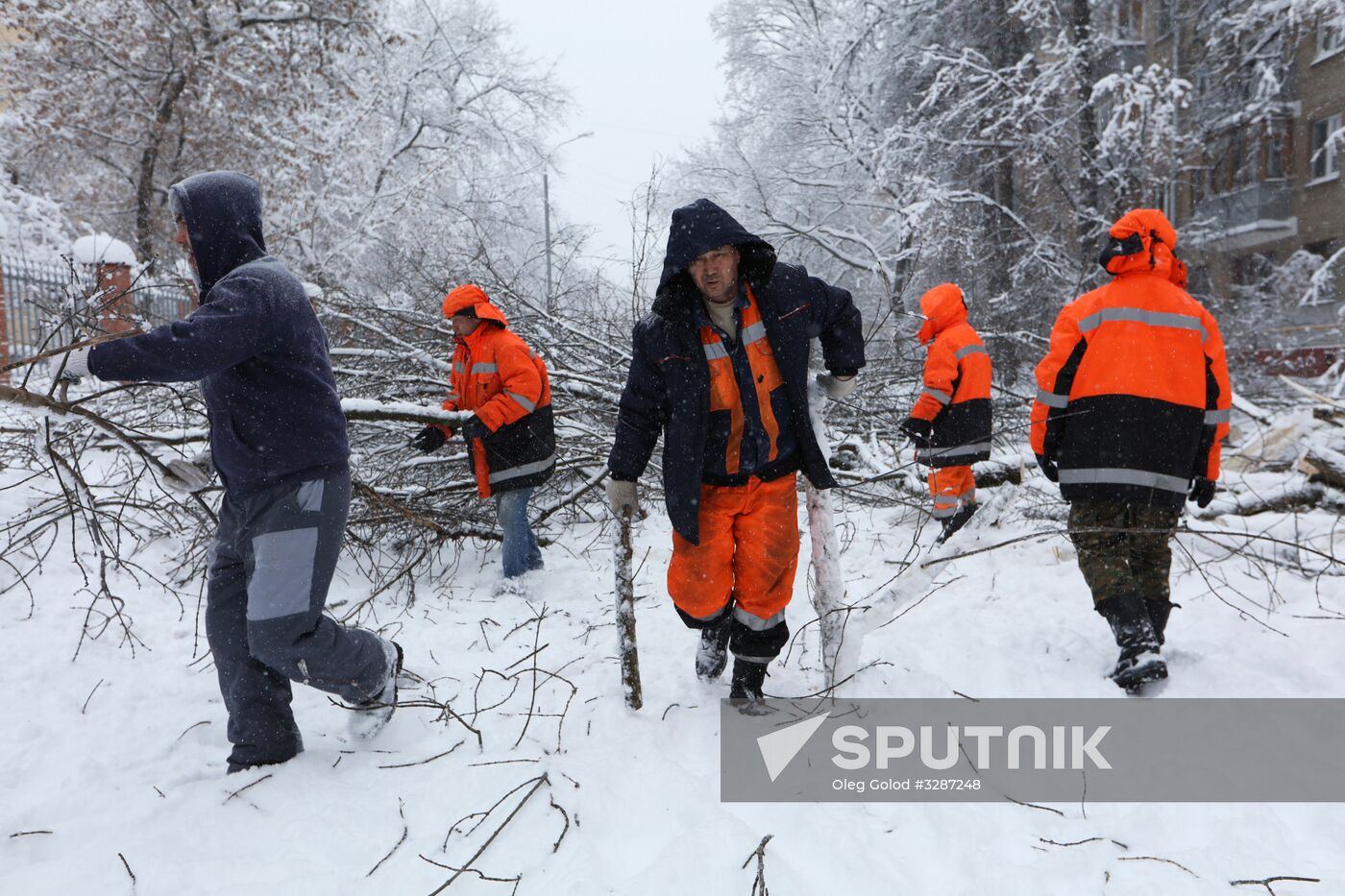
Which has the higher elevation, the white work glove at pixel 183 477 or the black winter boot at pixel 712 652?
the white work glove at pixel 183 477

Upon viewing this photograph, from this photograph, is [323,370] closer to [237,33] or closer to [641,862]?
[641,862]

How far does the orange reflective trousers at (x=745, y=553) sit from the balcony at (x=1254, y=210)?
1660 cm

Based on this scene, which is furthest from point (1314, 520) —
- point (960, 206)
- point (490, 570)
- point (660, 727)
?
point (960, 206)

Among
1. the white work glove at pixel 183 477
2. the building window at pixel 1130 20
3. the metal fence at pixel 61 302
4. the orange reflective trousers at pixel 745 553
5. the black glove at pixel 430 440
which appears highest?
the building window at pixel 1130 20

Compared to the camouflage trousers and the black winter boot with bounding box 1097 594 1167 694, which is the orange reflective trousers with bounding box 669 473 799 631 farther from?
the black winter boot with bounding box 1097 594 1167 694

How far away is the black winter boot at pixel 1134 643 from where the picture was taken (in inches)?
100

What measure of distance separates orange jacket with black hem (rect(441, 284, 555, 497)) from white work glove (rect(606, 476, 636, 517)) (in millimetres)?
1566

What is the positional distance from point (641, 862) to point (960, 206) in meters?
13.2

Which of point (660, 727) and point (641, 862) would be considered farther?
point (660, 727)

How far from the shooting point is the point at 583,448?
499 centimetres

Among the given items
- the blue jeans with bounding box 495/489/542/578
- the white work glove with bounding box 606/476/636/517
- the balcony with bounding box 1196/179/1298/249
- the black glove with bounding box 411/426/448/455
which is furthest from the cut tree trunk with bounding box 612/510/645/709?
the balcony with bounding box 1196/179/1298/249

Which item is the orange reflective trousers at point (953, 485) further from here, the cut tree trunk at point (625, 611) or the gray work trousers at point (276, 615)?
the gray work trousers at point (276, 615)

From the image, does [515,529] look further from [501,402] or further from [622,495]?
[622,495]

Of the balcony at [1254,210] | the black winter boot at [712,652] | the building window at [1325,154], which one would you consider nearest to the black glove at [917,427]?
the black winter boot at [712,652]
